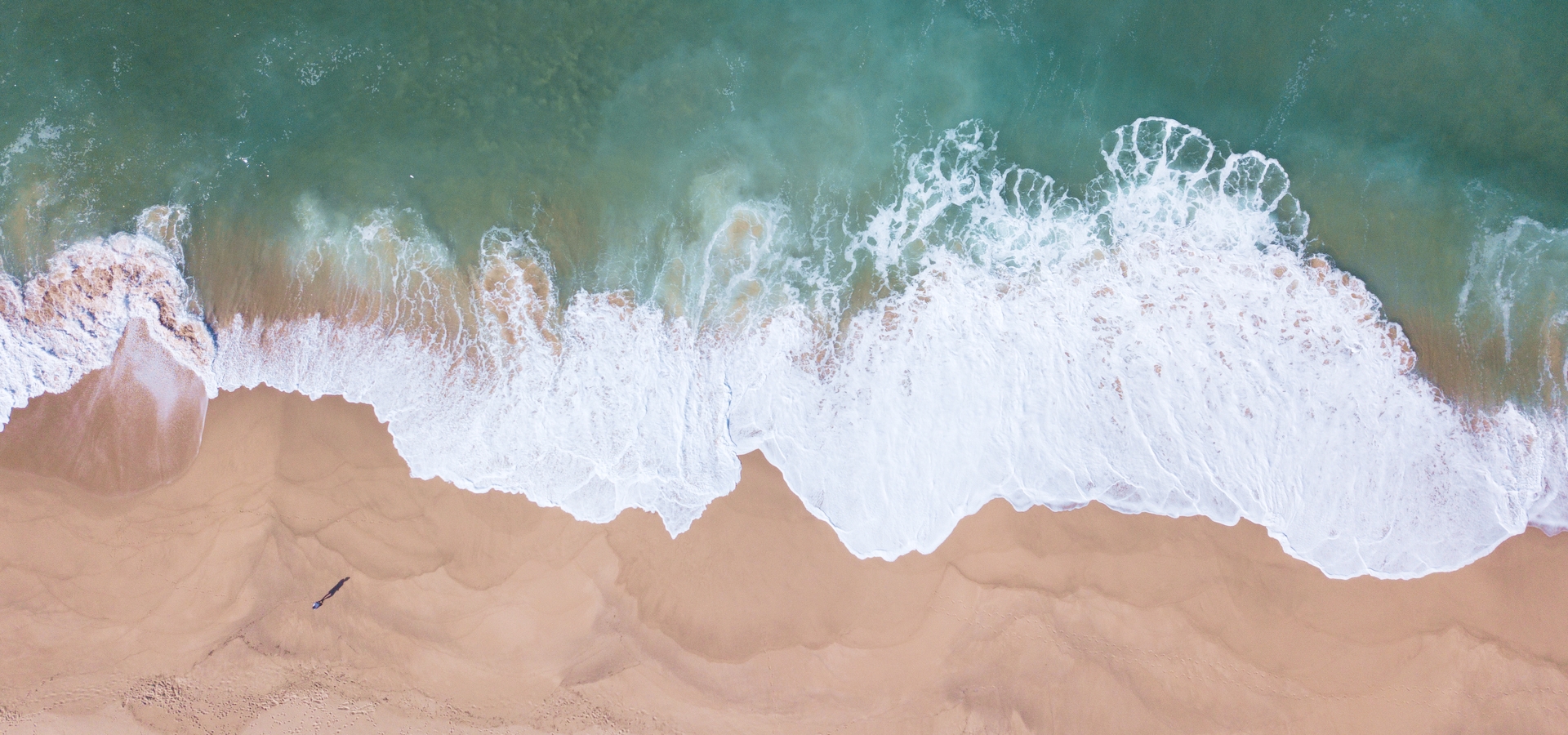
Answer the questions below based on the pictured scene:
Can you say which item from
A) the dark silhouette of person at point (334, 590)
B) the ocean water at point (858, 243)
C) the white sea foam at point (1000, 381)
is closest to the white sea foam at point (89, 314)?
the ocean water at point (858, 243)

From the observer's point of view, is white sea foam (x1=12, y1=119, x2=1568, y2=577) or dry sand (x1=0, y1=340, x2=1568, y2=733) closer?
dry sand (x1=0, y1=340, x2=1568, y2=733)

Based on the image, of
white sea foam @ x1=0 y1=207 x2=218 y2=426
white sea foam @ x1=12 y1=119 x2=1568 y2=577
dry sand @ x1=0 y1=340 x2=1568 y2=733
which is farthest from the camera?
white sea foam @ x1=0 y1=207 x2=218 y2=426

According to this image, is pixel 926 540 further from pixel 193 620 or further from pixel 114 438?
pixel 114 438

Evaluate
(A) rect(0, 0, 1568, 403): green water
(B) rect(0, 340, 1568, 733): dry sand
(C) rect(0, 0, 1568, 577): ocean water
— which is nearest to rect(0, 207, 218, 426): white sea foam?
(C) rect(0, 0, 1568, 577): ocean water

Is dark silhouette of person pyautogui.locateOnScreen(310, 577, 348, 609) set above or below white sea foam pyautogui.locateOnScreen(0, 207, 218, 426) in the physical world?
below

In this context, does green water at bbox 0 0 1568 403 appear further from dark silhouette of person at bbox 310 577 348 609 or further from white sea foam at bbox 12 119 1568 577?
dark silhouette of person at bbox 310 577 348 609

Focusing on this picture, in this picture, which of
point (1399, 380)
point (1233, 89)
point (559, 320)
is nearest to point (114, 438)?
point (559, 320)
